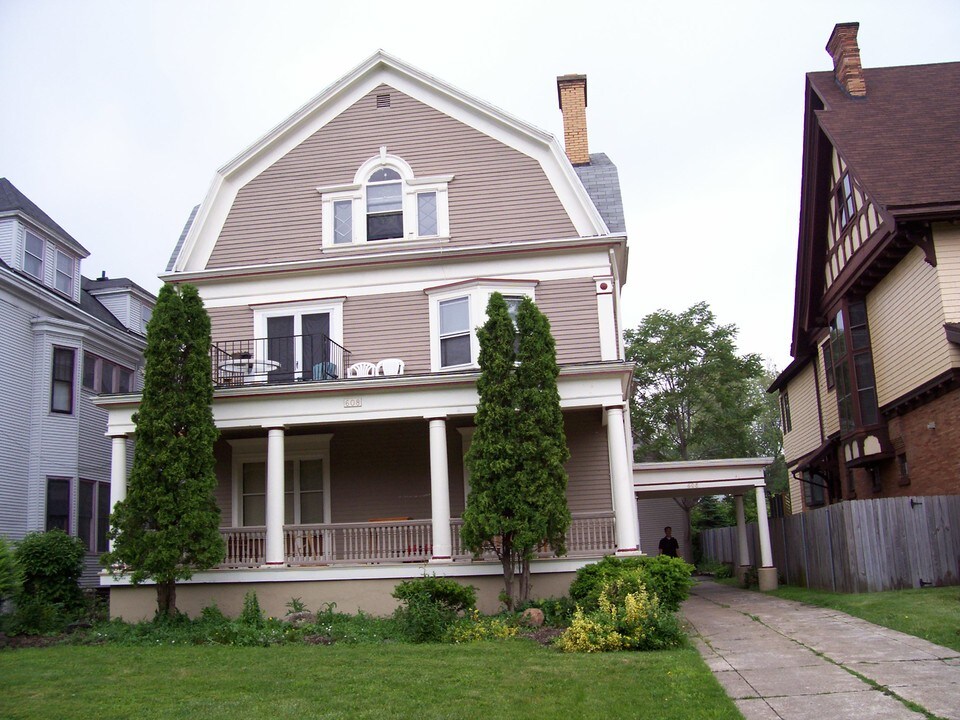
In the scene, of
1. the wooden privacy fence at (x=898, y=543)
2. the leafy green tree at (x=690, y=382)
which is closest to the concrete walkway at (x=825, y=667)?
the wooden privacy fence at (x=898, y=543)

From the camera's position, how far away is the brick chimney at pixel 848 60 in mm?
22266

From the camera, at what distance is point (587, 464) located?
18391mm

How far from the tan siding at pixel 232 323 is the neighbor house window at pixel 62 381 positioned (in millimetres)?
5672

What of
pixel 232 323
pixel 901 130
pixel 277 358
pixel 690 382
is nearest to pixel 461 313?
pixel 277 358

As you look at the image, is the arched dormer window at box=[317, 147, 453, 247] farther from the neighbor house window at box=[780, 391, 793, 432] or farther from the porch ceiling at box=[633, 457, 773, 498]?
the neighbor house window at box=[780, 391, 793, 432]

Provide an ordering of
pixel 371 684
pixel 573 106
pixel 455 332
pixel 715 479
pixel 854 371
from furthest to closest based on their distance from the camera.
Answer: pixel 573 106 → pixel 854 371 → pixel 715 479 → pixel 455 332 → pixel 371 684

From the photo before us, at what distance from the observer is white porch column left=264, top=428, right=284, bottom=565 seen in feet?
53.9

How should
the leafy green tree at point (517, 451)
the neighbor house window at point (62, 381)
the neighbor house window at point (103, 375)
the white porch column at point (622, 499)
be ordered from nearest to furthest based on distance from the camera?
the leafy green tree at point (517, 451), the white porch column at point (622, 499), the neighbor house window at point (62, 381), the neighbor house window at point (103, 375)

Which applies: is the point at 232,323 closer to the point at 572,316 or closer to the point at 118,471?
the point at 118,471

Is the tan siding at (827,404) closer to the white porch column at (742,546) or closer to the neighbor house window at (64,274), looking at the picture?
the white porch column at (742,546)

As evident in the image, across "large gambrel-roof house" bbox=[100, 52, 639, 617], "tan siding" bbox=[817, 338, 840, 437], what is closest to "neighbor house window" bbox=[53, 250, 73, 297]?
"large gambrel-roof house" bbox=[100, 52, 639, 617]

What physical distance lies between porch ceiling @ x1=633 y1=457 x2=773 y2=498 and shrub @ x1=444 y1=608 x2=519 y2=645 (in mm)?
8017

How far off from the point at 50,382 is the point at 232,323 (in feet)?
19.8

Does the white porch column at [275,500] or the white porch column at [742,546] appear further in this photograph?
the white porch column at [742,546]
